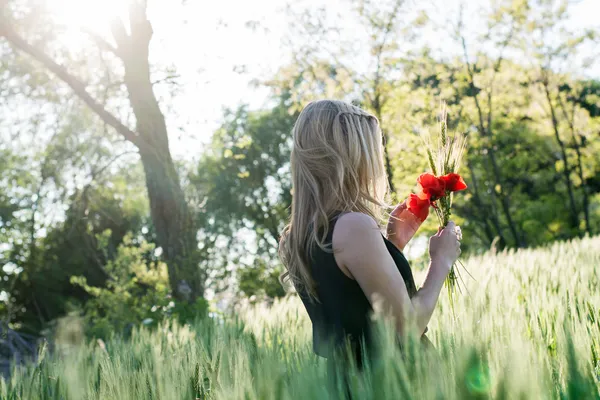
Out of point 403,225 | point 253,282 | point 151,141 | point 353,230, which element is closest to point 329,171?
point 353,230

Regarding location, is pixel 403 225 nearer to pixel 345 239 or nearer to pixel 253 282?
pixel 345 239

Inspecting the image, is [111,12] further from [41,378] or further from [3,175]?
[3,175]

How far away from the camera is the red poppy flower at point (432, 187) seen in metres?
2.65

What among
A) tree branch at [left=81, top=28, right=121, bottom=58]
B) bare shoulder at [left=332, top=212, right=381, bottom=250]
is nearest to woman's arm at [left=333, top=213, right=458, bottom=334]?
bare shoulder at [left=332, top=212, right=381, bottom=250]

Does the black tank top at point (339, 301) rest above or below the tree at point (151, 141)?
below

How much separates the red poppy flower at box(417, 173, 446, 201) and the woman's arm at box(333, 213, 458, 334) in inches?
15.5

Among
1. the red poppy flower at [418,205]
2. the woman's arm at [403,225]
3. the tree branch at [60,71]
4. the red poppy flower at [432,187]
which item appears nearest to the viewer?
the red poppy flower at [432,187]

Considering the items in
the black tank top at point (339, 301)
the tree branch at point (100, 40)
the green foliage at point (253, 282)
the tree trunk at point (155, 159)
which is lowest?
the green foliage at point (253, 282)

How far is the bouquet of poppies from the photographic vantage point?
8.71ft

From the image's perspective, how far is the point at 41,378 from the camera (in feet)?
8.10

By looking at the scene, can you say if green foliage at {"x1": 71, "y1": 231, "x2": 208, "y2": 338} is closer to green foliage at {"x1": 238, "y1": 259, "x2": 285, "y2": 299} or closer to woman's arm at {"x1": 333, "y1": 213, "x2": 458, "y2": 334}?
woman's arm at {"x1": 333, "y1": 213, "x2": 458, "y2": 334}

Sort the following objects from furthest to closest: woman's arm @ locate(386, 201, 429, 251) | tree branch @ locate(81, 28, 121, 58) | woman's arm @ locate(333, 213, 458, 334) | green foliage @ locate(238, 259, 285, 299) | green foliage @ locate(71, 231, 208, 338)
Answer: green foliage @ locate(238, 259, 285, 299)
tree branch @ locate(81, 28, 121, 58)
green foliage @ locate(71, 231, 208, 338)
woman's arm @ locate(386, 201, 429, 251)
woman's arm @ locate(333, 213, 458, 334)

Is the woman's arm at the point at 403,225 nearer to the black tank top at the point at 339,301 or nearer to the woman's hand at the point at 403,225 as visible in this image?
the woman's hand at the point at 403,225

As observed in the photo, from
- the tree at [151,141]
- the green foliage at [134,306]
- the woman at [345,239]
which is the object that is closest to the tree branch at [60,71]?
the tree at [151,141]
